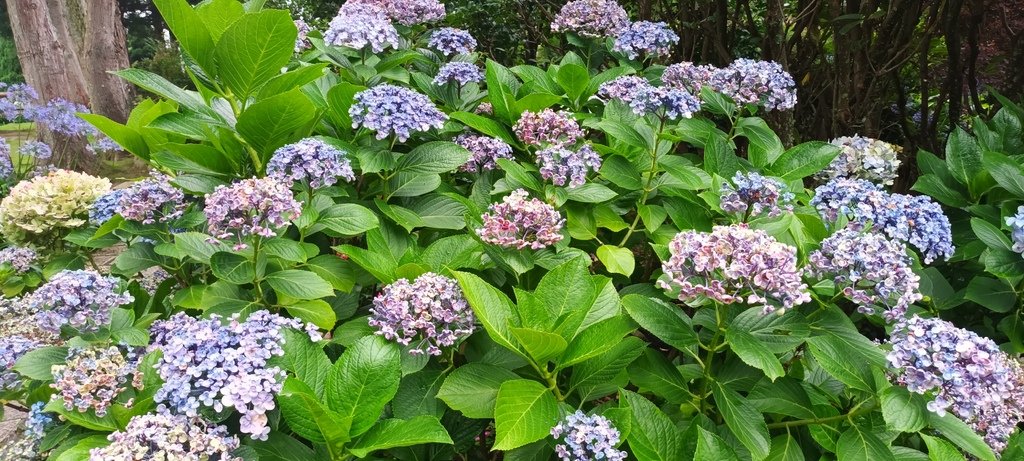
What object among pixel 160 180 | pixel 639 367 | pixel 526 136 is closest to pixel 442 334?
pixel 639 367

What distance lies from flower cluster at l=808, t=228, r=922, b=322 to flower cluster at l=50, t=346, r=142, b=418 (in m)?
1.51

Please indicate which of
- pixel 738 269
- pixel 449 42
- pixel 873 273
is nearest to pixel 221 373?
pixel 738 269

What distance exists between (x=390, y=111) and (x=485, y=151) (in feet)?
1.23

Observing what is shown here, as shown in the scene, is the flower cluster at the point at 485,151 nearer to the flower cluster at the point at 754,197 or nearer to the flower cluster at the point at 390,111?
the flower cluster at the point at 390,111

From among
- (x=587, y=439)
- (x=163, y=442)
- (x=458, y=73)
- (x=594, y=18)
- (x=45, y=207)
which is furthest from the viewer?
(x=594, y=18)

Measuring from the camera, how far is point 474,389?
1380mm

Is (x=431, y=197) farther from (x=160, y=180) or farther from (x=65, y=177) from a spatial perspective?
(x=65, y=177)

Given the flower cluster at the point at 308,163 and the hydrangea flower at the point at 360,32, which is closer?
the flower cluster at the point at 308,163

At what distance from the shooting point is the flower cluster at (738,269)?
1.24m

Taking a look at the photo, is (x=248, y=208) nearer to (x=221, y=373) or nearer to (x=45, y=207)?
(x=221, y=373)

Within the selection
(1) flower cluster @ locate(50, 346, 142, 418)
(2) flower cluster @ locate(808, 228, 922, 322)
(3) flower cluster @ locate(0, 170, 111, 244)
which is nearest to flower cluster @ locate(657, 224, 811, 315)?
(2) flower cluster @ locate(808, 228, 922, 322)

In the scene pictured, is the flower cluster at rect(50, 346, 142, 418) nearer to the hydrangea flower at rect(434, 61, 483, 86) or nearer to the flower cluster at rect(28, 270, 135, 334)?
the flower cluster at rect(28, 270, 135, 334)

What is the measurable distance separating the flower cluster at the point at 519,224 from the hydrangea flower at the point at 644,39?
5.07 feet

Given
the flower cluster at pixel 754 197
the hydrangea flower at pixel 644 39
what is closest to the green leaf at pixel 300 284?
the flower cluster at pixel 754 197
